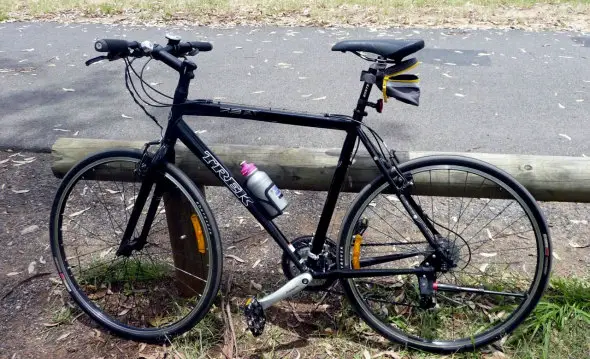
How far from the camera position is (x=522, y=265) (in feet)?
11.0

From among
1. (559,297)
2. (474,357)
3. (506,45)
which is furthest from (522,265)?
(506,45)

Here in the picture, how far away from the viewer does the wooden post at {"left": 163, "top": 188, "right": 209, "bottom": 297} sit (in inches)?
110

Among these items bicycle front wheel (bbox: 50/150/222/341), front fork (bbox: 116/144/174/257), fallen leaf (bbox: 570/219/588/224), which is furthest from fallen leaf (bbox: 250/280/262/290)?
fallen leaf (bbox: 570/219/588/224)

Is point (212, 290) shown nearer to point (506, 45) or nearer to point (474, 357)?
point (474, 357)

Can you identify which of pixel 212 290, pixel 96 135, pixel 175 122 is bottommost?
pixel 96 135

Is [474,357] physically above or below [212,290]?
below

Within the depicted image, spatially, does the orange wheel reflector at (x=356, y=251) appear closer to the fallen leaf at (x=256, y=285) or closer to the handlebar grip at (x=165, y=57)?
the fallen leaf at (x=256, y=285)

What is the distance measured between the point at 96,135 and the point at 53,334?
2853 millimetres

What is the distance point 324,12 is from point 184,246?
7.51 metres

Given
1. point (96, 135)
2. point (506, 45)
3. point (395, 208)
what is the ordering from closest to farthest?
point (395, 208) → point (96, 135) → point (506, 45)

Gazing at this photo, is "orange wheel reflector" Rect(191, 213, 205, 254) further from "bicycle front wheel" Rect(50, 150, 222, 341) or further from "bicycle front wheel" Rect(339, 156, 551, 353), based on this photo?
"bicycle front wheel" Rect(339, 156, 551, 353)

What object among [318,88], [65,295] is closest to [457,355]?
[65,295]

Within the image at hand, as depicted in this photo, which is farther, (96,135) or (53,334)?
(96,135)

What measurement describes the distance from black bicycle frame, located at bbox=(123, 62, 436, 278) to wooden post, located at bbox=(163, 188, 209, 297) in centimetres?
21
